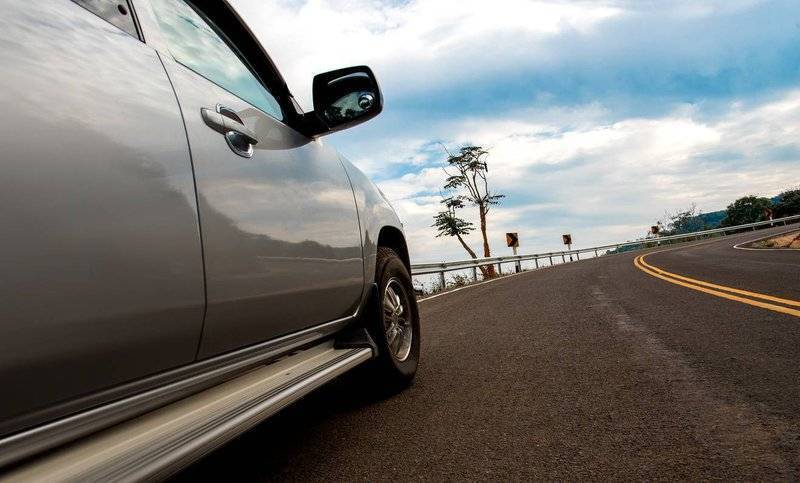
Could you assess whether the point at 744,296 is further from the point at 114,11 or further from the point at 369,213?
the point at 114,11

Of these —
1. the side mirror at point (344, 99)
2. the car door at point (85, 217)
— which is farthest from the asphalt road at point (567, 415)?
the side mirror at point (344, 99)

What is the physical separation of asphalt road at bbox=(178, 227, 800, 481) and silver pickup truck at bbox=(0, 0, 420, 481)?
50 cm

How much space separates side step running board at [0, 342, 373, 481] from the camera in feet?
3.76

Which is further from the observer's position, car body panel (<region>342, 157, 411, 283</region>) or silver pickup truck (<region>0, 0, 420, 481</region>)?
car body panel (<region>342, 157, 411, 283</region>)

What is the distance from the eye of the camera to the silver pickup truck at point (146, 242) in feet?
3.62

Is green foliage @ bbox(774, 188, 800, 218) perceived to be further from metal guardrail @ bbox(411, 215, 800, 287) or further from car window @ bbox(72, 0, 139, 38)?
car window @ bbox(72, 0, 139, 38)

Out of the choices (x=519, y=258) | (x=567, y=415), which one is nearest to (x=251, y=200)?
(x=567, y=415)

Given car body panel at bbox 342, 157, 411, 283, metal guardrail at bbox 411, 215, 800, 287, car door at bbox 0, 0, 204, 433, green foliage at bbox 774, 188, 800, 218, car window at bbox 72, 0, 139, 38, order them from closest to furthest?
car door at bbox 0, 0, 204, 433 → car window at bbox 72, 0, 139, 38 → car body panel at bbox 342, 157, 411, 283 → metal guardrail at bbox 411, 215, 800, 287 → green foliage at bbox 774, 188, 800, 218

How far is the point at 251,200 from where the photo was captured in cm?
188

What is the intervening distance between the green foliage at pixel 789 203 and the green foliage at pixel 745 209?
12466 mm

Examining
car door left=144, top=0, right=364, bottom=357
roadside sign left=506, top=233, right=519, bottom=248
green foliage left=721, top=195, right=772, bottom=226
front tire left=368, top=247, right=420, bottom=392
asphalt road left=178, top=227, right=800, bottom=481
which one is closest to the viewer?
car door left=144, top=0, right=364, bottom=357

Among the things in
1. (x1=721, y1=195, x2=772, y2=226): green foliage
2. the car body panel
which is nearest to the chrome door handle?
the car body panel

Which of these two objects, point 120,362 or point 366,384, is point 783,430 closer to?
point 366,384

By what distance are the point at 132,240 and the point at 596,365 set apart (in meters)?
3.12
